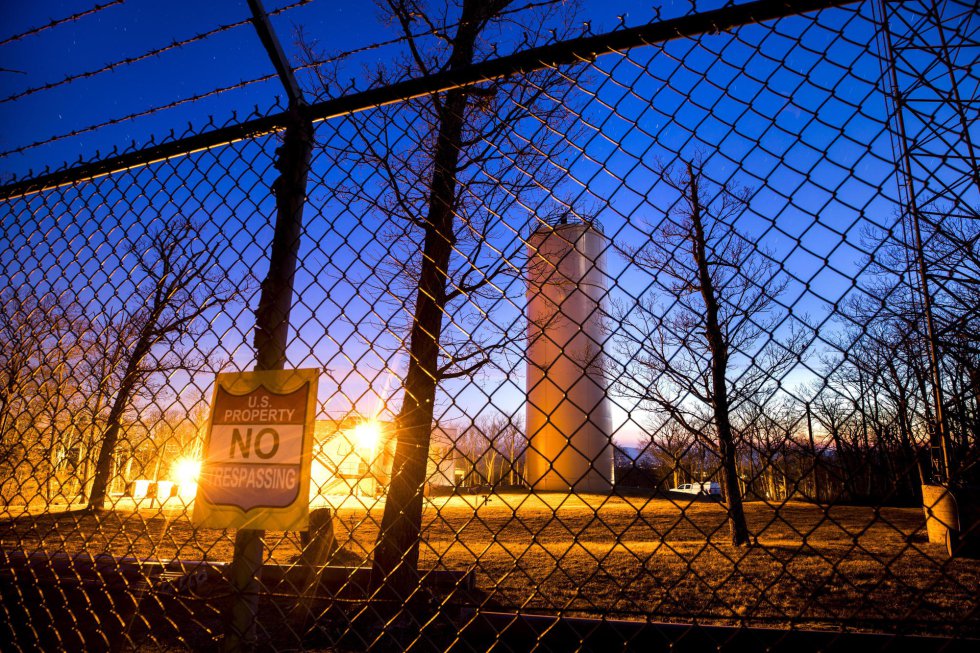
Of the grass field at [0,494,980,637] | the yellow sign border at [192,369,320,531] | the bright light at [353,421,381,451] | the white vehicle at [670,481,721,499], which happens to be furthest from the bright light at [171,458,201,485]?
the white vehicle at [670,481,721,499]

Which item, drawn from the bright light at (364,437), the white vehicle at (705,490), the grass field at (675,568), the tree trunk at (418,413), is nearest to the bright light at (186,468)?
the grass field at (675,568)

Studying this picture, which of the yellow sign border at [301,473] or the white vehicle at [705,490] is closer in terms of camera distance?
the yellow sign border at [301,473]

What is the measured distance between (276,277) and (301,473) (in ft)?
2.57

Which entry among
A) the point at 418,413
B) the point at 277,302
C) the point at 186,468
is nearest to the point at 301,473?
the point at 277,302

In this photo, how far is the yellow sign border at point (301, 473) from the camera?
1.66 meters

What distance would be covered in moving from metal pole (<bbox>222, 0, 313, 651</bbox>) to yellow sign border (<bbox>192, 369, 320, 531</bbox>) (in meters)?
0.07

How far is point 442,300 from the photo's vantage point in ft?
13.8

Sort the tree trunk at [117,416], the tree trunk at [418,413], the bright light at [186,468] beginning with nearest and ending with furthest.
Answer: the bright light at [186,468], the tree trunk at [117,416], the tree trunk at [418,413]

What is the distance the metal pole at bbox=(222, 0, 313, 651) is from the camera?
1.75 meters

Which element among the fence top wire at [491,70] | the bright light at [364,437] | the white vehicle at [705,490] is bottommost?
the white vehicle at [705,490]

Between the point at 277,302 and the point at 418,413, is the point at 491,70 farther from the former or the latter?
the point at 418,413

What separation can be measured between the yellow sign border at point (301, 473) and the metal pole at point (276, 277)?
68mm

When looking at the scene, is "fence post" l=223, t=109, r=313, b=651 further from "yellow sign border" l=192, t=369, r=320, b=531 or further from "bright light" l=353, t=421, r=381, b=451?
"bright light" l=353, t=421, r=381, b=451

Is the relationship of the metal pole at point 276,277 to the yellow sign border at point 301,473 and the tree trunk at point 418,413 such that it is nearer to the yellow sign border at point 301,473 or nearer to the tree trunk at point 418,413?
the yellow sign border at point 301,473
